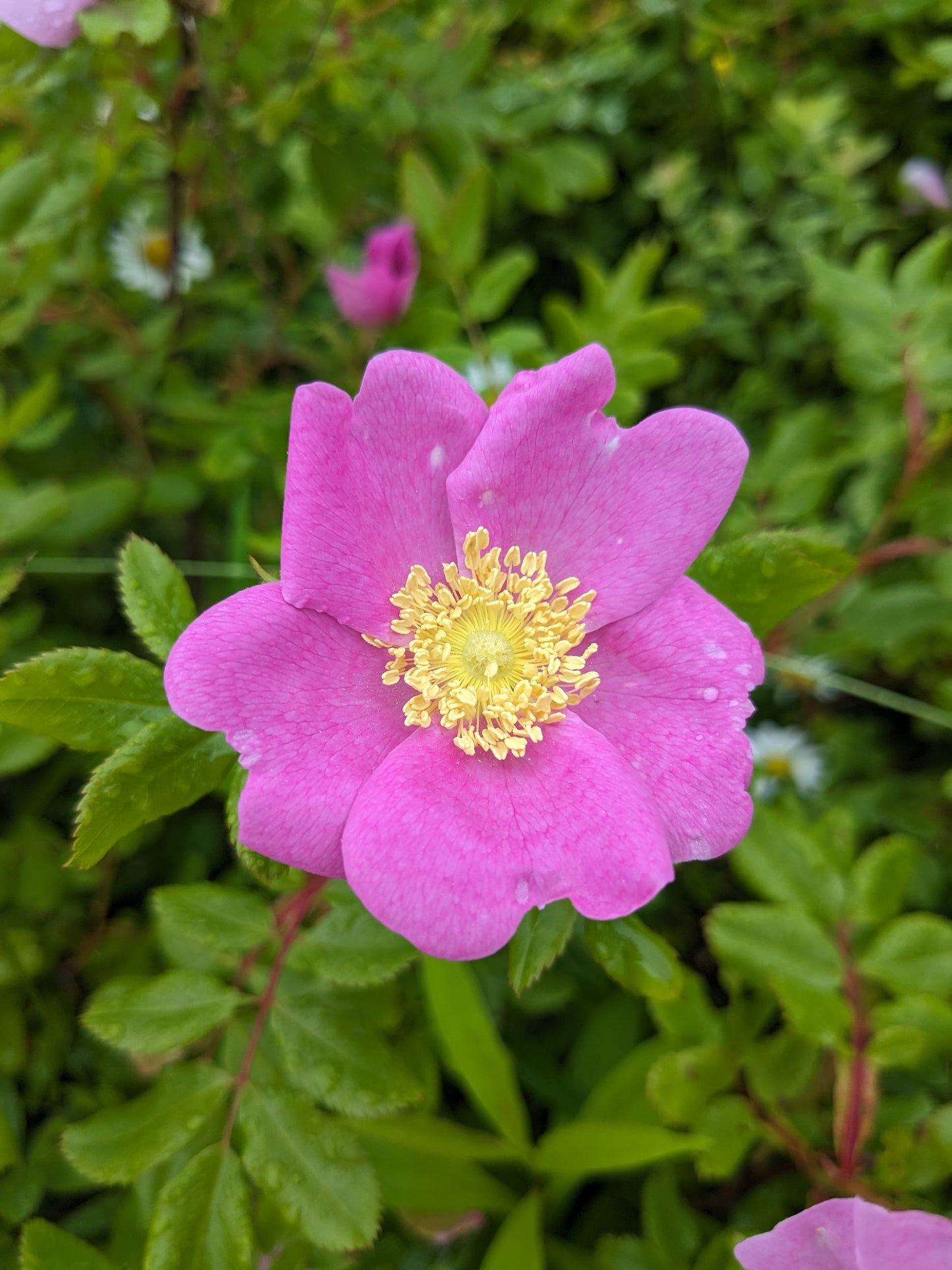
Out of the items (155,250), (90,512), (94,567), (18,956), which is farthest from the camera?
(155,250)

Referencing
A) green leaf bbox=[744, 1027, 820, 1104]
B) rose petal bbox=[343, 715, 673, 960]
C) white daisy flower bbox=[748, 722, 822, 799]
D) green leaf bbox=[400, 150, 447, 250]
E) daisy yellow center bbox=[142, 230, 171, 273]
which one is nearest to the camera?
rose petal bbox=[343, 715, 673, 960]

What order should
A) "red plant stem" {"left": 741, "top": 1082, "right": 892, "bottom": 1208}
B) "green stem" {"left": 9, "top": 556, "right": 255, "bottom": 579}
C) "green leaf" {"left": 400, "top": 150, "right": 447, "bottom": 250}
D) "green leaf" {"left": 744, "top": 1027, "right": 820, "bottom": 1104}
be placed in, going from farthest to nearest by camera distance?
"green leaf" {"left": 400, "top": 150, "right": 447, "bottom": 250} → "green stem" {"left": 9, "top": 556, "right": 255, "bottom": 579} → "green leaf" {"left": 744, "top": 1027, "right": 820, "bottom": 1104} → "red plant stem" {"left": 741, "top": 1082, "right": 892, "bottom": 1208}

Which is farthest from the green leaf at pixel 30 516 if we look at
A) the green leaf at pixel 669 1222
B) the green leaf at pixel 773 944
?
the green leaf at pixel 669 1222

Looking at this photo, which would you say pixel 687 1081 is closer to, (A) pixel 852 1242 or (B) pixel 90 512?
(A) pixel 852 1242

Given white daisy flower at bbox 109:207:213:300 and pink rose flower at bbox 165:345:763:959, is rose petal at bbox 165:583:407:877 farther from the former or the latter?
white daisy flower at bbox 109:207:213:300

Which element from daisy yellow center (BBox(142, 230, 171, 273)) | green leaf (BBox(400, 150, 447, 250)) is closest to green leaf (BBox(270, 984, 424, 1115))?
green leaf (BBox(400, 150, 447, 250))

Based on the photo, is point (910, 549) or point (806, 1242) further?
point (910, 549)

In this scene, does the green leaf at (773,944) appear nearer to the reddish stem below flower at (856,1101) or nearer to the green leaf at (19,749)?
the reddish stem below flower at (856,1101)

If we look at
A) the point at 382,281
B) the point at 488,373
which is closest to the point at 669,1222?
the point at 488,373
